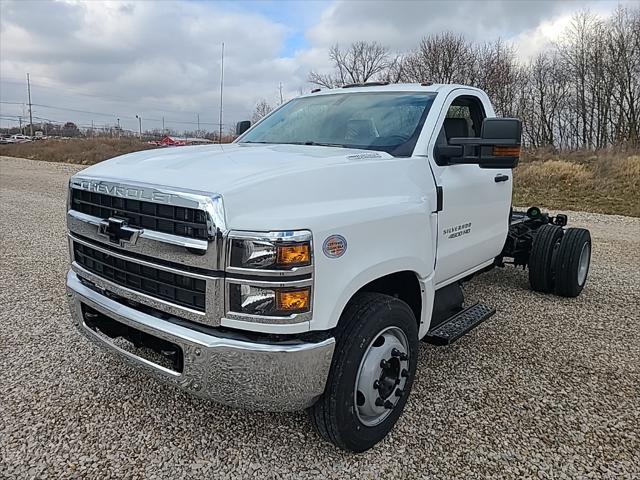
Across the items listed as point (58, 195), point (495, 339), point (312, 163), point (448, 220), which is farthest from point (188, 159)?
point (58, 195)

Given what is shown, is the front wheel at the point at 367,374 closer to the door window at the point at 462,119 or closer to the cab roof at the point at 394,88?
the door window at the point at 462,119

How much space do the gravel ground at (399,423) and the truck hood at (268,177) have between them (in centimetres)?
133

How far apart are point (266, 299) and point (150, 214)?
70 cm

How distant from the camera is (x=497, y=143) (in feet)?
9.95

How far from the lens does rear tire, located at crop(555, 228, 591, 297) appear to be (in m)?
5.36

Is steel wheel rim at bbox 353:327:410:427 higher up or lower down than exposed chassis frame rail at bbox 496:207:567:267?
lower down

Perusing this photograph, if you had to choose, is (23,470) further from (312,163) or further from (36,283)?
(36,283)

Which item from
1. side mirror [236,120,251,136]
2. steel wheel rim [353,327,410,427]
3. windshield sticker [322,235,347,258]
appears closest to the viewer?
windshield sticker [322,235,347,258]

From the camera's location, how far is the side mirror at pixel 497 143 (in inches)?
118

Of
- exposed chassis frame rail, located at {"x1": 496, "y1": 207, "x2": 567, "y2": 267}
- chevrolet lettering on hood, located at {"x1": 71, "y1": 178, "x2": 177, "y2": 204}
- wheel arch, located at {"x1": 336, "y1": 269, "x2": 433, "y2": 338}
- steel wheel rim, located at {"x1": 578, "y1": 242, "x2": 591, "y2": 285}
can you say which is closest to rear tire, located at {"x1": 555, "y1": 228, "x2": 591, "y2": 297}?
steel wheel rim, located at {"x1": 578, "y1": 242, "x2": 591, "y2": 285}

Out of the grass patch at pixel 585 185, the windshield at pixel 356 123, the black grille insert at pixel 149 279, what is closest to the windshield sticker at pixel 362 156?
the windshield at pixel 356 123

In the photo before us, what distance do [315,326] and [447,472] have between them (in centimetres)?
107

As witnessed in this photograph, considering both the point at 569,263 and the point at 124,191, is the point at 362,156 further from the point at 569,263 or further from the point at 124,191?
the point at 569,263

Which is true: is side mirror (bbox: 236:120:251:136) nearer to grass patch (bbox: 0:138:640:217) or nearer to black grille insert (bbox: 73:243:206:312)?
black grille insert (bbox: 73:243:206:312)
